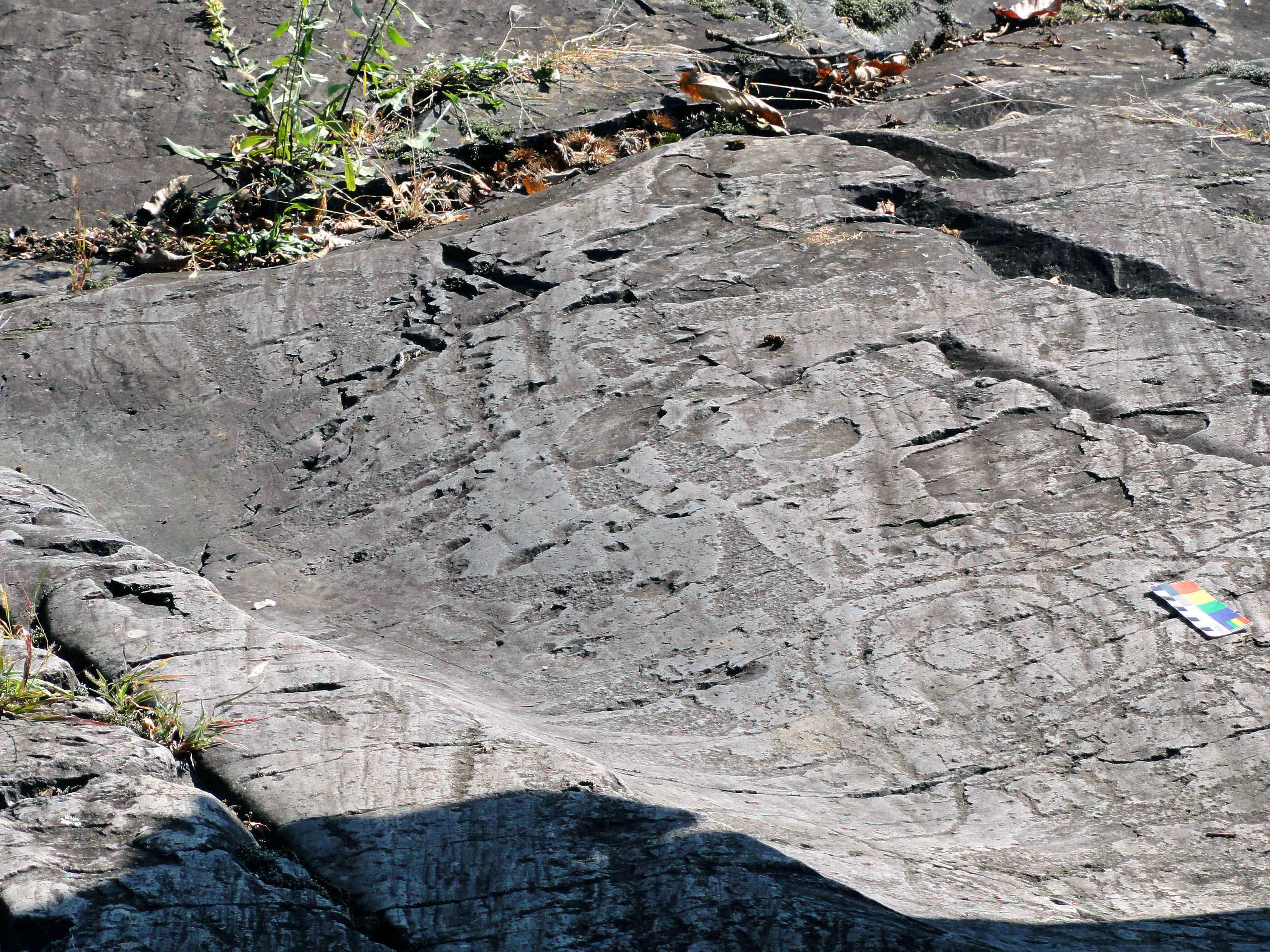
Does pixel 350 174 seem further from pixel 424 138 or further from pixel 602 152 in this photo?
pixel 602 152

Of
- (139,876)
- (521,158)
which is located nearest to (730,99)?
(521,158)

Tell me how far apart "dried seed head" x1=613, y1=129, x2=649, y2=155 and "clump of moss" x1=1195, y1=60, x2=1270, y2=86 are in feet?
Answer: 10.4

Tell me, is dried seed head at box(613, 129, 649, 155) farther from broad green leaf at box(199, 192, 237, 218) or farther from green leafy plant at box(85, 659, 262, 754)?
green leafy plant at box(85, 659, 262, 754)

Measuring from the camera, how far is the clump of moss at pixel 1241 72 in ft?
17.3

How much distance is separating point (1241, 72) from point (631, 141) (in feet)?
11.1

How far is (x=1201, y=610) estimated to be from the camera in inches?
117

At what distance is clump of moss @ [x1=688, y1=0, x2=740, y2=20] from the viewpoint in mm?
6258

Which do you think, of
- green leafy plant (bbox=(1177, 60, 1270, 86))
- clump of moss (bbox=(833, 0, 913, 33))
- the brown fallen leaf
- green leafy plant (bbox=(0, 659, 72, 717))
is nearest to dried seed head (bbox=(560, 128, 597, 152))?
the brown fallen leaf

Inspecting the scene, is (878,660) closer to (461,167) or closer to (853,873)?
(853,873)

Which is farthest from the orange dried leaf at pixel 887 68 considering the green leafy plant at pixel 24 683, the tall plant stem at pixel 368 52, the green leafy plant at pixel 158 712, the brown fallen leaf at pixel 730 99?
the green leafy plant at pixel 24 683

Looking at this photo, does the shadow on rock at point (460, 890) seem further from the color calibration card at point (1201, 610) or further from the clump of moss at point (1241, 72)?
the clump of moss at point (1241, 72)

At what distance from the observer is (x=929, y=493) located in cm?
341

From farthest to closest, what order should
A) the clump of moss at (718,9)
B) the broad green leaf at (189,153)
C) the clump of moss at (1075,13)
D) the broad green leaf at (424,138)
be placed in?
the clump of moss at (1075,13) → the clump of moss at (718,9) → the broad green leaf at (424,138) → the broad green leaf at (189,153)

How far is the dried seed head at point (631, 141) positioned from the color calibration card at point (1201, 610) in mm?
3491
